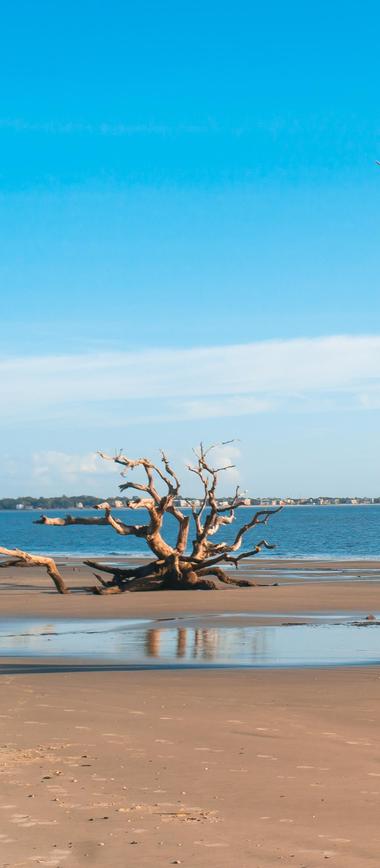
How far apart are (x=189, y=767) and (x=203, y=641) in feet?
33.6

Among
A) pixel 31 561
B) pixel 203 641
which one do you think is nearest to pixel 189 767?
pixel 203 641

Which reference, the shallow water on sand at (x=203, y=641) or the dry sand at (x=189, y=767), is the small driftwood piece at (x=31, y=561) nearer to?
the shallow water on sand at (x=203, y=641)

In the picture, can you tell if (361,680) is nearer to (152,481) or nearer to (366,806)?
(366,806)

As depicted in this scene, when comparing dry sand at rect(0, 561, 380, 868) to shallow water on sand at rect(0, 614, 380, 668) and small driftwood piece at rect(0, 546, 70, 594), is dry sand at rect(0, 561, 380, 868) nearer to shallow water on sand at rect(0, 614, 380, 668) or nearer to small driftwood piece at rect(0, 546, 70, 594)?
shallow water on sand at rect(0, 614, 380, 668)

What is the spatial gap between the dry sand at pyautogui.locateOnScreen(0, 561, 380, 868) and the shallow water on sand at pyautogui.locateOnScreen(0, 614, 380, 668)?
1356 millimetres

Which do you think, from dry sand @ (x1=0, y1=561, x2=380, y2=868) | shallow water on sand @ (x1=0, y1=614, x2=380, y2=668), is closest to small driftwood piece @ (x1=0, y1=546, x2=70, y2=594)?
shallow water on sand @ (x1=0, y1=614, x2=380, y2=668)

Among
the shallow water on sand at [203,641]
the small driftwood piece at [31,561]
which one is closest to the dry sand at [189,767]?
the shallow water on sand at [203,641]

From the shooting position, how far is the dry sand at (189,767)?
22.1 feet

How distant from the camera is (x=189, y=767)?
8.77 metres

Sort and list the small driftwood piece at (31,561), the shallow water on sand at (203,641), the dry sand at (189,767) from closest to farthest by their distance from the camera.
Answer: the dry sand at (189,767) → the shallow water on sand at (203,641) → the small driftwood piece at (31,561)

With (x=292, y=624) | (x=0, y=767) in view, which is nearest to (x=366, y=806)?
(x=0, y=767)

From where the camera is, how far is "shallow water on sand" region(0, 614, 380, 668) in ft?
52.7

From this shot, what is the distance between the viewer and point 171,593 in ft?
103

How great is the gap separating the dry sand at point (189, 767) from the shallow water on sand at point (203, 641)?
1.36 m
